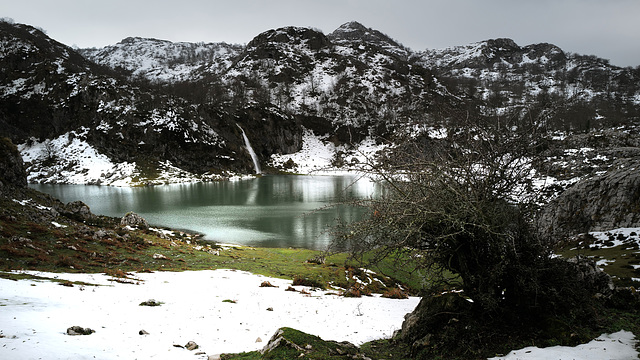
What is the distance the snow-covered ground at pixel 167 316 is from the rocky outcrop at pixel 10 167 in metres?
18.4

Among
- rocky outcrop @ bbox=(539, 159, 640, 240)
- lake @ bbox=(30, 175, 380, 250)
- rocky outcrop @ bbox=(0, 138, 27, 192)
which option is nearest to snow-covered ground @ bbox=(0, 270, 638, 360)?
lake @ bbox=(30, 175, 380, 250)

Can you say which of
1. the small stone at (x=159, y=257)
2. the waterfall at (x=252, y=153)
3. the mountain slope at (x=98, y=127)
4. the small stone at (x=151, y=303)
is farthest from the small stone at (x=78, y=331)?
the waterfall at (x=252, y=153)

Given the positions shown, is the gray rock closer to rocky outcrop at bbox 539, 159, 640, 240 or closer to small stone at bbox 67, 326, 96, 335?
small stone at bbox 67, 326, 96, 335

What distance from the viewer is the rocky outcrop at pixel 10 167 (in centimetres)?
2184

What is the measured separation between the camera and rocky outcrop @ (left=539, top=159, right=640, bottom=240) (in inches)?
752

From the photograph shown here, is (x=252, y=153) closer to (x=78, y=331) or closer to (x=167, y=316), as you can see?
(x=167, y=316)

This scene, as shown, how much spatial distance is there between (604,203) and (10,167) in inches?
1738

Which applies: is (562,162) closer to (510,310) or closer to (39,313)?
(510,310)

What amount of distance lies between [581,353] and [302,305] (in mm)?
7878

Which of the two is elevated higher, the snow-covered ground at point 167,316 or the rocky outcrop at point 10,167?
the rocky outcrop at point 10,167

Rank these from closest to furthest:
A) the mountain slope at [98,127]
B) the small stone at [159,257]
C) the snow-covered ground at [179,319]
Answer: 1. the snow-covered ground at [179,319]
2. the small stone at [159,257]
3. the mountain slope at [98,127]

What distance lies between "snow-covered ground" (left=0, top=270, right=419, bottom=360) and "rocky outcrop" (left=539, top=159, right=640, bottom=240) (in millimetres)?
15872

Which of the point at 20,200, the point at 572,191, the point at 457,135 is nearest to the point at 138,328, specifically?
the point at 457,135

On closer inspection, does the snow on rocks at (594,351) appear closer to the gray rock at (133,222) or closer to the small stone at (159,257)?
the small stone at (159,257)
